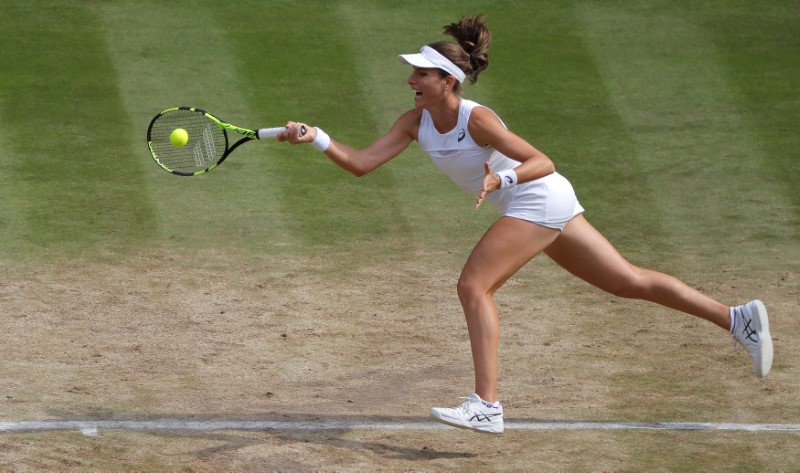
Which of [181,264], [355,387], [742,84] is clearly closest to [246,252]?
[181,264]

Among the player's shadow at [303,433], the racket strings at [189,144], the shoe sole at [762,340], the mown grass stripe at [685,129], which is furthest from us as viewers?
the mown grass stripe at [685,129]

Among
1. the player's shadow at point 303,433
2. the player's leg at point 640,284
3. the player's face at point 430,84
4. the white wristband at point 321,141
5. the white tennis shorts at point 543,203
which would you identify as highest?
the player's face at point 430,84

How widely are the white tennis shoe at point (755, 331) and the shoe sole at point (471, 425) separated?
1536 mm

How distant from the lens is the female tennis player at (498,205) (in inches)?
272

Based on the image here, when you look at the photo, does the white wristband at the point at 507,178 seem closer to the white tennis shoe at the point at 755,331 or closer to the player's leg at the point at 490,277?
the player's leg at the point at 490,277

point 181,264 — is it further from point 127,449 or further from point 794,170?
point 794,170

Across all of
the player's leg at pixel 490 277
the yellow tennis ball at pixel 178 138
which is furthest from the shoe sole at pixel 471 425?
the yellow tennis ball at pixel 178 138

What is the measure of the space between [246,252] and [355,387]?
2.67 metres

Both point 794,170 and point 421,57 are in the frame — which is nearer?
point 421,57

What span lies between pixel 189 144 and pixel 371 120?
2.47 m

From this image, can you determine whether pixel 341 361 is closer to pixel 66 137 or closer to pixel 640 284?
pixel 640 284

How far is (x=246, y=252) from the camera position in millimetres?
10344

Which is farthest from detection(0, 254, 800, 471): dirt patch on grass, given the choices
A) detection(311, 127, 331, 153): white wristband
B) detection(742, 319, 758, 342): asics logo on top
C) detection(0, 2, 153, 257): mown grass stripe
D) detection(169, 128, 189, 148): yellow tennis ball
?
detection(311, 127, 331, 153): white wristband

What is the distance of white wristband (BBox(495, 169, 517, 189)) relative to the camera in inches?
269
